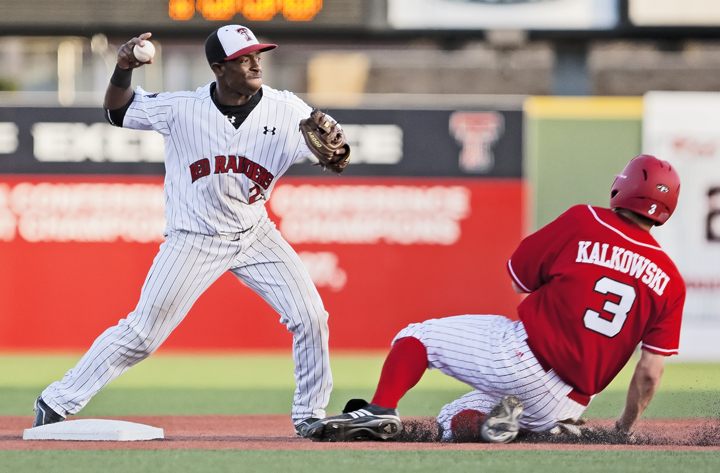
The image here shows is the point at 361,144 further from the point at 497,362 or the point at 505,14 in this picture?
the point at 497,362

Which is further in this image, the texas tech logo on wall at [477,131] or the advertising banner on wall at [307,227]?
the texas tech logo on wall at [477,131]

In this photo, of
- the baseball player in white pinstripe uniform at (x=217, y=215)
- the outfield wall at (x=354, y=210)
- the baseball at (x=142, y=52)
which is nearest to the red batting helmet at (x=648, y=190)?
the baseball player in white pinstripe uniform at (x=217, y=215)

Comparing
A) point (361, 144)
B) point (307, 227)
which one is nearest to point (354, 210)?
point (307, 227)

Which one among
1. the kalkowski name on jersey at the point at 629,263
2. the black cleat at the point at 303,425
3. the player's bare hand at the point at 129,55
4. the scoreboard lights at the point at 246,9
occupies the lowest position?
the black cleat at the point at 303,425

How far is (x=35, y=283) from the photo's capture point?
853 centimetres

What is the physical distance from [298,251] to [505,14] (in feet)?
8.88

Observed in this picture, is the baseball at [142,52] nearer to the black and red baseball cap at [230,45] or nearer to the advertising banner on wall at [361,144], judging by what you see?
the black and red baseball cap at [230,45]

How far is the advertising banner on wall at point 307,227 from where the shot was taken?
336 inches

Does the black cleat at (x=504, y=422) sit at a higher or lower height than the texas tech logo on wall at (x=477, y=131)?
lower

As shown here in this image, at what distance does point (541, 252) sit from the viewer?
341cm

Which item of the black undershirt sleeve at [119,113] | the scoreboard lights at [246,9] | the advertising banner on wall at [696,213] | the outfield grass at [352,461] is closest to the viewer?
the outfield grass at [352,461]

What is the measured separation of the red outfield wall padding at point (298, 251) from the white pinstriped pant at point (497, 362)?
16.5ft

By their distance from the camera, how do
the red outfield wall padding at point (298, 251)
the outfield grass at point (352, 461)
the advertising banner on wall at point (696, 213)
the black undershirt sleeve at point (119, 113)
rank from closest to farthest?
the outfield grass at point (352, 461) < the black undershirt sleeve at point (119, 113) < the advertising banner on wall at point (696, 213) < the red outfield wall padding at point (298, 251)

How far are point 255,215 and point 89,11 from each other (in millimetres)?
4704
